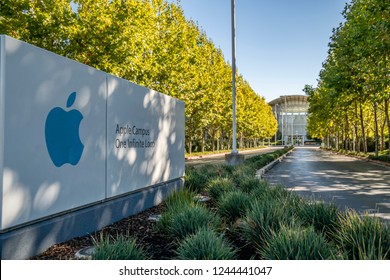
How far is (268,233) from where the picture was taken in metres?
4.82

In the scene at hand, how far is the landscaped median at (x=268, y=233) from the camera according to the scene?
13.5 ft

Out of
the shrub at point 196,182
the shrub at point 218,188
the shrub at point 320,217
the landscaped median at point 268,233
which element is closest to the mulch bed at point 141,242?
the landscaped median at point 268,233

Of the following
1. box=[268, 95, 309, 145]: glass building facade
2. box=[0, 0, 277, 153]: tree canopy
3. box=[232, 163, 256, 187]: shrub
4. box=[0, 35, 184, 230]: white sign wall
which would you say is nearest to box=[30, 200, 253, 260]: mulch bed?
box=[0, 35, 184, 230]: white sign wall

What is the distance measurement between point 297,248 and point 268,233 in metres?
0.77

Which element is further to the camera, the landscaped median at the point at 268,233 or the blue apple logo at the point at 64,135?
the blue apple logo at the point at 64,135

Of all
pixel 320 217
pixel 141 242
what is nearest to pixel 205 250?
pixel 141 242

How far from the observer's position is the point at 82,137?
604 cm

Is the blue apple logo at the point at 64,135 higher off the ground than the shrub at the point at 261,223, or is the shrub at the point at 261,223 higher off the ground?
the blue apple logo at the point at 64,135

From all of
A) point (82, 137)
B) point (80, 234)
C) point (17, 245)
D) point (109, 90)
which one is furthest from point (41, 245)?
point (109, 90)

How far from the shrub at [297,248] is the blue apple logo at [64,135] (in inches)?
124

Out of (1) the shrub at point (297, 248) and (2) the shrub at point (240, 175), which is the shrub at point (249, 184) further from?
(1) the shrub at point (297, 248)

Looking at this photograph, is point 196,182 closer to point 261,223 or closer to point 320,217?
point 320,217

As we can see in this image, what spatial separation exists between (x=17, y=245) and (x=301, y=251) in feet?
10.8
